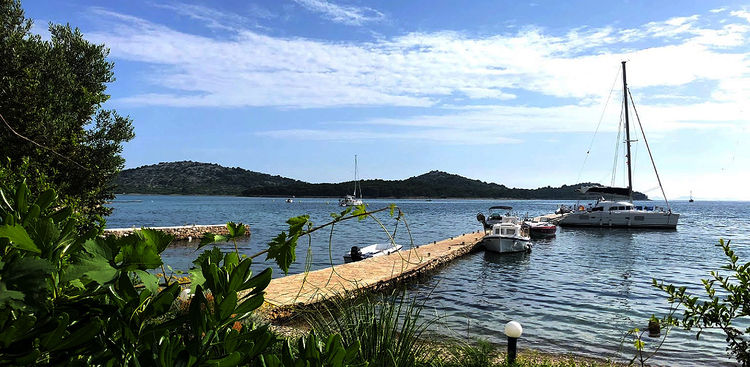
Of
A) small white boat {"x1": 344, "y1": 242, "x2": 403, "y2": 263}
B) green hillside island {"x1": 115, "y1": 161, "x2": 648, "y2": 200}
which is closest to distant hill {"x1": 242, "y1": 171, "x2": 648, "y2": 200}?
green hillside island {"x1": 115, "y1": 161, "x2": 648, "y2": 200}

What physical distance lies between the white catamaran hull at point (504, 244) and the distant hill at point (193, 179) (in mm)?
148416

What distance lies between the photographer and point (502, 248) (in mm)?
26047

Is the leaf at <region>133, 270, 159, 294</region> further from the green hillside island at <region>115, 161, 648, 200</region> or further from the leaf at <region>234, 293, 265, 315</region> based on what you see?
the green hillside island at <region>115, 161, 648, 200</region>

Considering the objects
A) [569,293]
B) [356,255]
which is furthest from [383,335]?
[356,255]

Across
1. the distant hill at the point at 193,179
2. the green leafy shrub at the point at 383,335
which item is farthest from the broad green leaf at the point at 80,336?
the distant hill at the point at 193,179

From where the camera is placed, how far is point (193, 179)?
17212 centimetres

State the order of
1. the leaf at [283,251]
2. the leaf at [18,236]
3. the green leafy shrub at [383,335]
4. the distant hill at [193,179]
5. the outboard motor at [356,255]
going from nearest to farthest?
the leaf at [18,236] < the leaf at [283,251] < the green leafy shrub at [383,335] < the outboard motor at [356,255] < the distant hill at [193,179]

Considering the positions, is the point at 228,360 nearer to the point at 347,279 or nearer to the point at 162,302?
the point at 162,302

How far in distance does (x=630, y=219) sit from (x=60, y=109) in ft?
160

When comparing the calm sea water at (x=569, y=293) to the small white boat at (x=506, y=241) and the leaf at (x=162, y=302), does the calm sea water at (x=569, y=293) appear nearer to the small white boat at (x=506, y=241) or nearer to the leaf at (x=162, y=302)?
the small white boat at (x=506, y=241)

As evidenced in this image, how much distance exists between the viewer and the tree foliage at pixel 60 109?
8.70 meters

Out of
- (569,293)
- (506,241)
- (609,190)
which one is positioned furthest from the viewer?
(609,190)

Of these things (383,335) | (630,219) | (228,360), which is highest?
(228,360)

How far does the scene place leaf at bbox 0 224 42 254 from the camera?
76 centimetres
